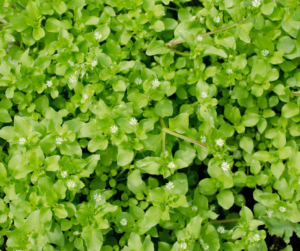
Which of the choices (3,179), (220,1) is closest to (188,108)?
(220,1)

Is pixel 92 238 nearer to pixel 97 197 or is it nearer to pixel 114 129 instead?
pixel 97 197

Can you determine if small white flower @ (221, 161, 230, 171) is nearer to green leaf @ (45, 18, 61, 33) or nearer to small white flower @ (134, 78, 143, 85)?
small white flower @ (134, 78, 143, 85)

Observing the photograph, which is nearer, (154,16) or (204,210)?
(204,210)

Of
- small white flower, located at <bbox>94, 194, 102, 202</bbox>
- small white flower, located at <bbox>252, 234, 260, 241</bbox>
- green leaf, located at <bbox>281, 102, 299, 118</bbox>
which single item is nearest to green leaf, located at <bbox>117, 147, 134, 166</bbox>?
small white flower, located at <bbox>94, 194, 102, 202</bbox>

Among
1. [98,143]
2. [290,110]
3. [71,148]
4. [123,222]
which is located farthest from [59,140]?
[290,110]

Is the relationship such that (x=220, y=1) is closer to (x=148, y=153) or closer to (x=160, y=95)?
(x=160, y=95)
